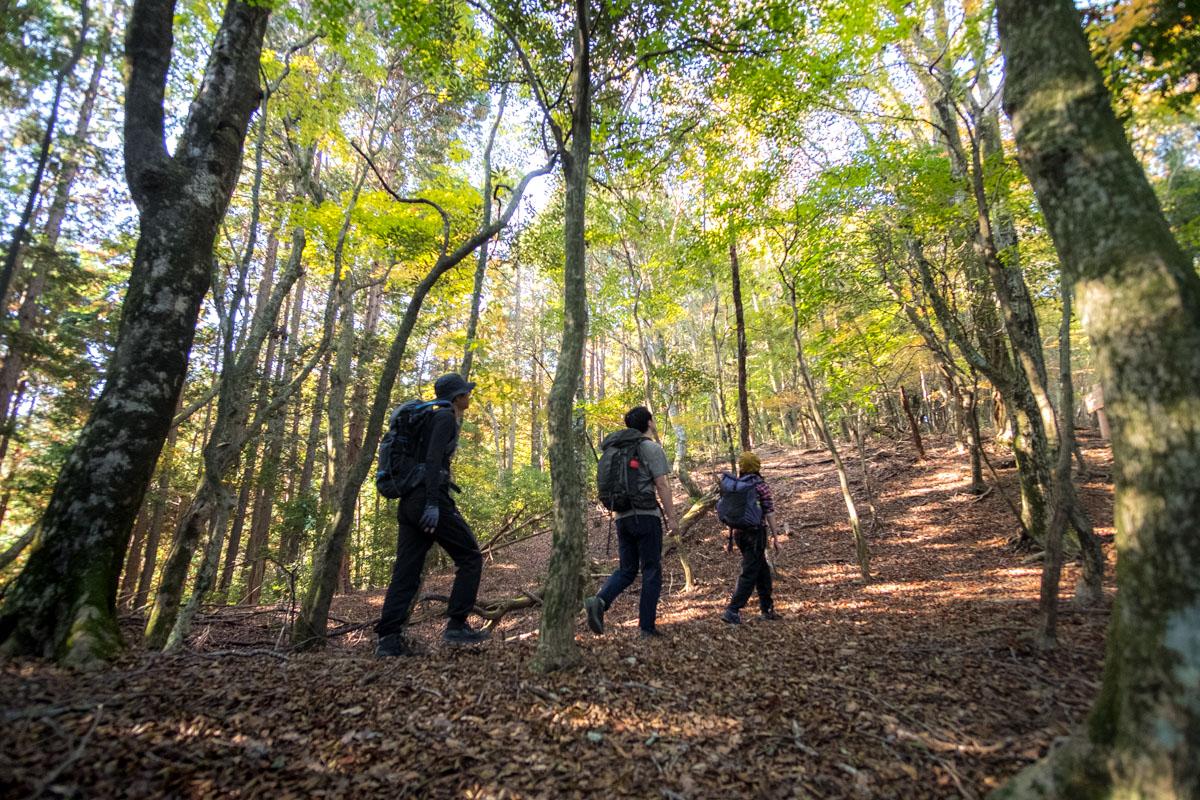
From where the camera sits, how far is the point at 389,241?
28.9 ft

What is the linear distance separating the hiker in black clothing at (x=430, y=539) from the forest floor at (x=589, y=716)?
269 millimetres

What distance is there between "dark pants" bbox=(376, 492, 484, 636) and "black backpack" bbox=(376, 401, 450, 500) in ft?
0.51

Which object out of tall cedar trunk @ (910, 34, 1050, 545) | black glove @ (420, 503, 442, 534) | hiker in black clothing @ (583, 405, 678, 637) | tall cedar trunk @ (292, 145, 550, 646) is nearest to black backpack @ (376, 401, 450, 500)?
black glove @ (420, 503, 442, 534)

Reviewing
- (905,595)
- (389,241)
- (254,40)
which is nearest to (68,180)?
(389,241)

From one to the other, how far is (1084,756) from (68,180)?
17.6m

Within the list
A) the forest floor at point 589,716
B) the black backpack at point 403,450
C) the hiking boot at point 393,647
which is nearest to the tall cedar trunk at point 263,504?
the forest floor at point 589,716

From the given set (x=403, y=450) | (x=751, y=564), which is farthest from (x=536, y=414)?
(x=403, y=450)

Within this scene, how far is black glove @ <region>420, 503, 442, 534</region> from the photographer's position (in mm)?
3938

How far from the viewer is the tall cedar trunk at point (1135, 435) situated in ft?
5.06

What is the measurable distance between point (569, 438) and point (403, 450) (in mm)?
1502

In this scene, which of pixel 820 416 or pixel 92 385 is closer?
pixel 820 416

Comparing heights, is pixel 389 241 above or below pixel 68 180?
below

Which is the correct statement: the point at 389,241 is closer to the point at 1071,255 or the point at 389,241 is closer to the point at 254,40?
the point at 254,40

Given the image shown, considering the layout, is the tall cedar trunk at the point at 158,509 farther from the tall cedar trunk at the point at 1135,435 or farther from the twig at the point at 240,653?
the tall cedar trunk at the point at 1135,435
